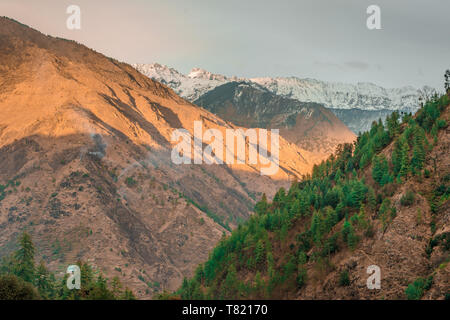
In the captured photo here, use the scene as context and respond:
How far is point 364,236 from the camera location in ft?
303

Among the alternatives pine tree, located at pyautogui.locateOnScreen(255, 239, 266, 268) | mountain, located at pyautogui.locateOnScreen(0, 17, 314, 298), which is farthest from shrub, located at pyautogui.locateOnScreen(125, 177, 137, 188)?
pine tree, located at pyautogui.locateOnScreen(255, 239, 266, 268)

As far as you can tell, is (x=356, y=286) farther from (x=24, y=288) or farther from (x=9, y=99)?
(x=9, y=99)

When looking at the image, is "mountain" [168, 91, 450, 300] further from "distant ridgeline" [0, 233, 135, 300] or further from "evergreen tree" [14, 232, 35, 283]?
"evergreen tree" [14, 232, 35, 283]

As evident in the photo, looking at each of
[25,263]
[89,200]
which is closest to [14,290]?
[25,263]

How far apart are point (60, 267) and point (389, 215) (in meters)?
79.9

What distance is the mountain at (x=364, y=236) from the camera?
85562mm

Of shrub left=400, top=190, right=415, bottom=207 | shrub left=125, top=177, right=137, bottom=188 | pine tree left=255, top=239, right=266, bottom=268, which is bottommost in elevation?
pine tree left=255, top=239, right=266, bottom=268

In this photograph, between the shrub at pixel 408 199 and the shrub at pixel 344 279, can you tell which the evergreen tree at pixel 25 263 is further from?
the shrub at pixel 408 199

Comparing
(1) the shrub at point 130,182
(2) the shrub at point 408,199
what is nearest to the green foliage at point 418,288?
(2) the shrub at point 408,199

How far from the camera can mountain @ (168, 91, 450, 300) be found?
3369 inches

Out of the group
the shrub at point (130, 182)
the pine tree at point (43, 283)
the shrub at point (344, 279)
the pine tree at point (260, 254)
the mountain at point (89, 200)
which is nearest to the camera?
the shrub at point (344, 279)

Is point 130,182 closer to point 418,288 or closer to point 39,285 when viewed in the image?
point 39,285

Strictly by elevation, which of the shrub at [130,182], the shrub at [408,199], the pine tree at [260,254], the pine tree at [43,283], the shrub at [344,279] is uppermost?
the shrub at [130,182]
